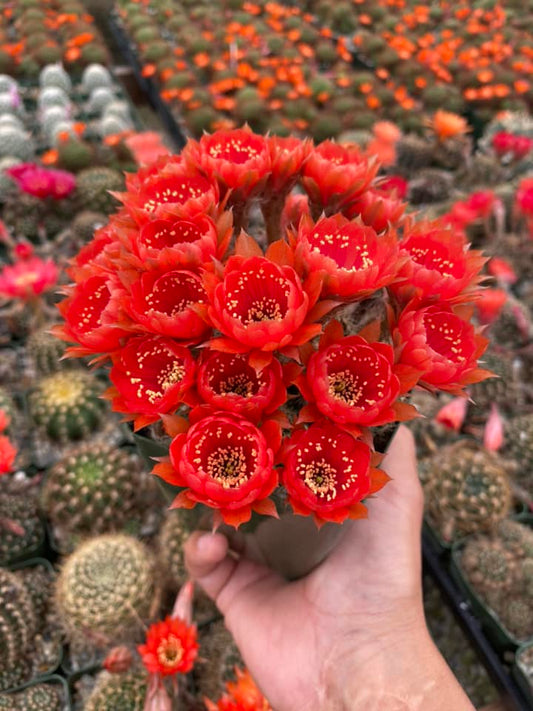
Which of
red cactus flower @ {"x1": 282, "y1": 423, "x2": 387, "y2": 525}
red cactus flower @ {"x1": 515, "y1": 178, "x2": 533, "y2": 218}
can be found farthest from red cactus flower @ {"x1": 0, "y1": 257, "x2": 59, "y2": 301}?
red cactus flower @ {"x1": 515, "y1": 178, "x2": 533, "y2": 218}

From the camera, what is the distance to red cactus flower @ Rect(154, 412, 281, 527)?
0.72m

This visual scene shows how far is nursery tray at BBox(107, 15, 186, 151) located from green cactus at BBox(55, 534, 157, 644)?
2.68m

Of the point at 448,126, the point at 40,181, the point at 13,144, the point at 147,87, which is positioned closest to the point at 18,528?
the point at 40,181

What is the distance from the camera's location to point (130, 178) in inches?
38.6

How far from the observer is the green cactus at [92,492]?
5.39ft

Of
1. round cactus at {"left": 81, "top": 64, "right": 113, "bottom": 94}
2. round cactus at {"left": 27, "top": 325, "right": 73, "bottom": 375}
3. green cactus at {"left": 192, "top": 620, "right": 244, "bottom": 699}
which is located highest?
round cactus at {"left": 81, "top": 64, "right": 113, "bottom": 94}

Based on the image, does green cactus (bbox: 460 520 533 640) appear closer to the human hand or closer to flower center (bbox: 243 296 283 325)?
the human hand

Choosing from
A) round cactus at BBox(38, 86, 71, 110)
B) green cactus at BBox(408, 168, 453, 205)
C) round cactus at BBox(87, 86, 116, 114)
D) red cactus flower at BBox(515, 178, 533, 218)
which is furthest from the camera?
round cactus at BBox(87, 86, 116, 114)

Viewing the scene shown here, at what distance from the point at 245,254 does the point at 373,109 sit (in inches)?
135

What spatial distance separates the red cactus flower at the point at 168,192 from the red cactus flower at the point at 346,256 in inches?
6.0

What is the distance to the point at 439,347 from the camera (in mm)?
848

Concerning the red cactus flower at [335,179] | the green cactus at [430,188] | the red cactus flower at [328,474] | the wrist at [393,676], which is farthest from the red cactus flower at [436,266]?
the green cactus at [430,188]

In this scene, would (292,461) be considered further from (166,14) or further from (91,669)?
(166,14)

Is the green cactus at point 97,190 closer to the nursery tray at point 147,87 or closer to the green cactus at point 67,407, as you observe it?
the nursery tray at point 147,87
